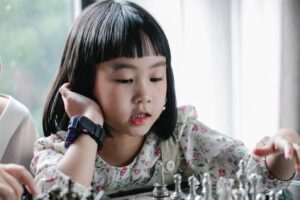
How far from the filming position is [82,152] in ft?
3.13

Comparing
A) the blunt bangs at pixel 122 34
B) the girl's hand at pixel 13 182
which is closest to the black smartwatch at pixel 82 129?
the blunt bangs at pixel 122 34

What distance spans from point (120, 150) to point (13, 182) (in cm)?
35

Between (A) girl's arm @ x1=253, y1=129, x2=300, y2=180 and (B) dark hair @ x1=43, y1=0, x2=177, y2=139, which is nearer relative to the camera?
(A) girl's arm @ x1=253, y1=129, x2=300, y2=180

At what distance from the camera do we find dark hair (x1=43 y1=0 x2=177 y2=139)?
99 cm

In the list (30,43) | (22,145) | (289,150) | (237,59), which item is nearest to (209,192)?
(289,150)

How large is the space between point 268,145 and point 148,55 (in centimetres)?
23

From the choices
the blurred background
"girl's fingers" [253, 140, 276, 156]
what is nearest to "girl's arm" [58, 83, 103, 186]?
"girl's fingers" [253, 140, 276, 156]

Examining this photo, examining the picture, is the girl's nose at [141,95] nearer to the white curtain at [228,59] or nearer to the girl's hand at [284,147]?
the girl's hand at [284,147]

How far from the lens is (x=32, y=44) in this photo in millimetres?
1748

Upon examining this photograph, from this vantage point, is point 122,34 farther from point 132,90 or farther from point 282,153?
point 282,153

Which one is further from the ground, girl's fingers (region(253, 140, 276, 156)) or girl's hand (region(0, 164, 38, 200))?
girl's hand (region(0, 164, 38, 200))

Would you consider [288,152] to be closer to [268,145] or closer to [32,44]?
[268,145]

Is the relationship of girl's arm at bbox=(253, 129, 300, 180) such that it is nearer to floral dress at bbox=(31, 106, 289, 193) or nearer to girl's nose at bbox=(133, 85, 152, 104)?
floral dress at bbox=(31, 106, 289, 193)

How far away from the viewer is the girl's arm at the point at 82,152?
3.10ft
